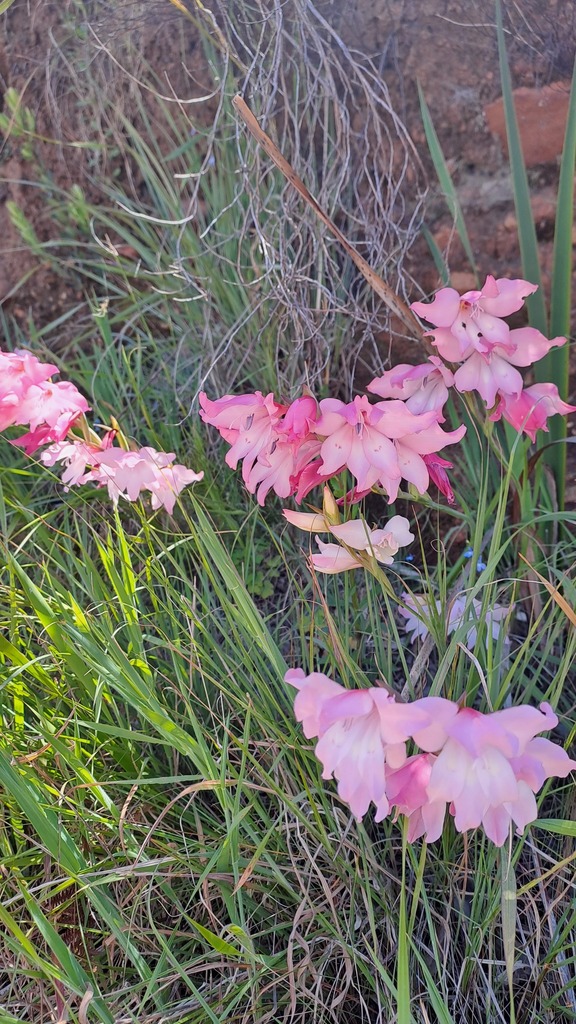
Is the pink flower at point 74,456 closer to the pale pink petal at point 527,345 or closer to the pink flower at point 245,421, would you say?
the pink flower at point 245,421

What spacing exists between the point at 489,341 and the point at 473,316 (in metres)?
0.04

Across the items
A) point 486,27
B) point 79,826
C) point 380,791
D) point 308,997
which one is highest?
point 486,27

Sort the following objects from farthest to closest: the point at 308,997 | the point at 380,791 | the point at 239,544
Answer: the point at 239,544 → the point at 308,997 → the point at 380,791

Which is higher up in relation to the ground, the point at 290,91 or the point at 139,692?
the point at 290,91

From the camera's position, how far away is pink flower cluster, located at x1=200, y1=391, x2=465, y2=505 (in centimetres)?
93

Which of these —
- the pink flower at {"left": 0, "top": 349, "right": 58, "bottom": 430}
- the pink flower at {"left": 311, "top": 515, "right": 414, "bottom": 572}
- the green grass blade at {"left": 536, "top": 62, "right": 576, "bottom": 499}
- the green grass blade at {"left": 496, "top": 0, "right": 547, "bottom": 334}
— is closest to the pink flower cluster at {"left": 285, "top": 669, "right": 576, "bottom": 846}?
the pink flower at {"left": 311, "top": 515, "right": 414, "bottom": 572}

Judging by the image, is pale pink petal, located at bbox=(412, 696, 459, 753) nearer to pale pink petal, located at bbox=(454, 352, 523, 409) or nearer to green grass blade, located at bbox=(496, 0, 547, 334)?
pale pink petal, located at bbox=(454, 352, 523, 409)

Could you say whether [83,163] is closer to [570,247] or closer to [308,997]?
[570,247]

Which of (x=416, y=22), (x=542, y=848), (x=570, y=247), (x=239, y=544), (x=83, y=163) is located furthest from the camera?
(x=83, y=163)

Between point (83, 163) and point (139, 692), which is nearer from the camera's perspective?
point (139, 692)

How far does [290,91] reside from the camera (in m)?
1.76

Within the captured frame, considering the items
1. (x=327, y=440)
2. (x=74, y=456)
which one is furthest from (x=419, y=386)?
(x=74, y=456)

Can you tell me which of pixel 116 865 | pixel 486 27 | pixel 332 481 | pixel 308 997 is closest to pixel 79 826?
pixel 116 865

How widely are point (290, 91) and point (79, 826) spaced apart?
147 centimetres
